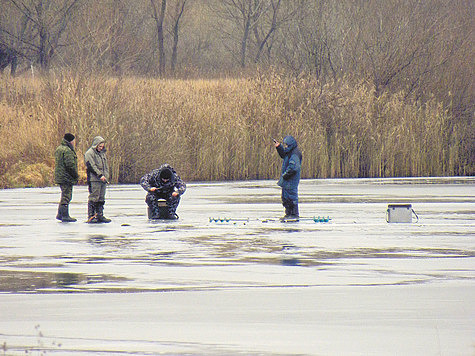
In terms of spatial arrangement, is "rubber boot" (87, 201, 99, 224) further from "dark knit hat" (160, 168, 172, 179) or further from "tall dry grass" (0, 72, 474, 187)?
"tall dry grass" (0, 72, 474, 187)

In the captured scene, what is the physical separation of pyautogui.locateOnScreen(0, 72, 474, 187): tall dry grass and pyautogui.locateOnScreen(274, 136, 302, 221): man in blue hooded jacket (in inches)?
481

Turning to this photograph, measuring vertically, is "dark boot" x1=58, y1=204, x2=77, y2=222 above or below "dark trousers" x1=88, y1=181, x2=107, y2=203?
below

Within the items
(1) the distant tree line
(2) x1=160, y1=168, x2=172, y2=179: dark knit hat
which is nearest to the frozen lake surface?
(2) x1=160, y1=168, x2=172, y2=179: dark knit hat

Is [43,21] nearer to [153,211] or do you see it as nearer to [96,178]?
[153,211]

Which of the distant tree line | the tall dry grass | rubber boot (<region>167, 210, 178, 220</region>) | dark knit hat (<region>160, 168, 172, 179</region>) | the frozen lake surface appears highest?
the distant tree line

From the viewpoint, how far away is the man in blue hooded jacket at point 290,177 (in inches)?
733

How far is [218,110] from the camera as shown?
112 ft

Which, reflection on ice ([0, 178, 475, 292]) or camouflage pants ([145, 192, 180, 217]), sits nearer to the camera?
reflection on ice ([0, 178, 475, 292])

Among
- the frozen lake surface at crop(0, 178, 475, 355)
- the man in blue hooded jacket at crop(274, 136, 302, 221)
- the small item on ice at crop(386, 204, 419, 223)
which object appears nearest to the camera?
the frozen lake surface at crop(0, 178, 475, 355)

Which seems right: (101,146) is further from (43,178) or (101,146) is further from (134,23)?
(134,23)

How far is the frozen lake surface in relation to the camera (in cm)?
812

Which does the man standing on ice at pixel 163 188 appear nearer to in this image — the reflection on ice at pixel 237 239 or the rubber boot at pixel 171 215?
the rubber boot at pixel 171 215

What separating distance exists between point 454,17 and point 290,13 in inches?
732

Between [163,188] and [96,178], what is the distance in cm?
133
